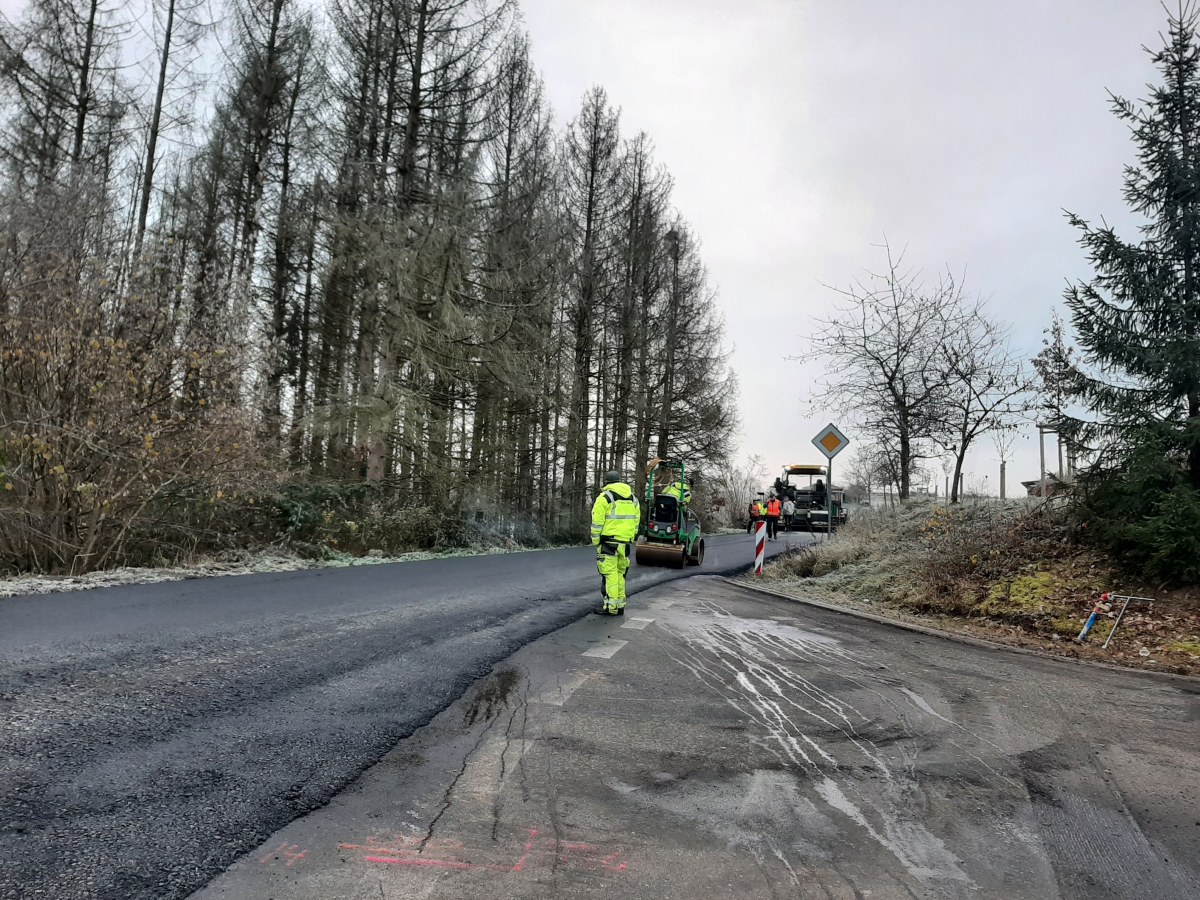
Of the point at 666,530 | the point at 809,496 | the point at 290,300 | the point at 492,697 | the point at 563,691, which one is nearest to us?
the point at 492,697

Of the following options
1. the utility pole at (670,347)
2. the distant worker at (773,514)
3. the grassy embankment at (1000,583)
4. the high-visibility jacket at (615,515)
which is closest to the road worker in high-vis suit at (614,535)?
the high-visibility jacket at (615,515)

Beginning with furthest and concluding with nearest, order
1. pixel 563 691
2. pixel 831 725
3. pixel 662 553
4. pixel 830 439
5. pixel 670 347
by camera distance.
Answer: pixel 670 347 < pixel 662 553 < pixel 830 439 < pixel 563 691 < pixel 831 725

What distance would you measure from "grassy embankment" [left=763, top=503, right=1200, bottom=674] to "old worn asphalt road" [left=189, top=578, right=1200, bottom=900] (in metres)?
1.85

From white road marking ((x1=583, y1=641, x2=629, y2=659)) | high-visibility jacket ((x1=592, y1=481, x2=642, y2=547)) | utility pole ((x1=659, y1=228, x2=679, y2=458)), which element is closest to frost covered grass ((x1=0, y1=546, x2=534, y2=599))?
high-visibility jacket ((x1=592, y1=481, x2=642, y2=547))

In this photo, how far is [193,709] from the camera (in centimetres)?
409

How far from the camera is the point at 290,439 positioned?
1516 cm

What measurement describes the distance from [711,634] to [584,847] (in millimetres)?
5023

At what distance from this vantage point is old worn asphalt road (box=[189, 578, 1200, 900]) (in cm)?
261

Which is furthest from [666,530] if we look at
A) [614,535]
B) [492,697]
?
[492,697]

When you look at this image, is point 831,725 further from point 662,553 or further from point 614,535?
point 662,553

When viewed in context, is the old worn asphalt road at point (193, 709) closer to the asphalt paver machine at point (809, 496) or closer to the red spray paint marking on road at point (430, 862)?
the red spray paint marking on road at point (430, 862)

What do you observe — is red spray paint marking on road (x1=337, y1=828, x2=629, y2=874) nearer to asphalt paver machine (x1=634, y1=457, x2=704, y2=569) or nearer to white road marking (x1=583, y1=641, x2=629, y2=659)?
white road marking (x1=583, y1=641, x2=629, y2=659)

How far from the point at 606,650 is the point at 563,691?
1499 millimetres

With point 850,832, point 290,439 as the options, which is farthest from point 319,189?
point 850,832
